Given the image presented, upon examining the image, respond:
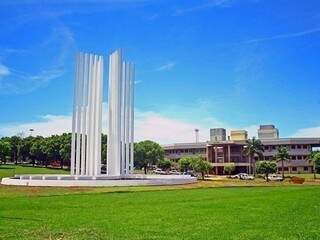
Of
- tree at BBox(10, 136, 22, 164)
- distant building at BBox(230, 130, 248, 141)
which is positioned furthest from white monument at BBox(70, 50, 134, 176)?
distant building at BBox(230, 130, 248, 141)

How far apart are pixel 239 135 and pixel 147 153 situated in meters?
41.9

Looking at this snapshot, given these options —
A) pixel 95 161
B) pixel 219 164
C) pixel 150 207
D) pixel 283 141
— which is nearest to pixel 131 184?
pixel 95 161

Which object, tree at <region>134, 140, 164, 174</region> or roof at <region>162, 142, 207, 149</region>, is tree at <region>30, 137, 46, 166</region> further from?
roof at <region>162, 142, 207, 149</region>

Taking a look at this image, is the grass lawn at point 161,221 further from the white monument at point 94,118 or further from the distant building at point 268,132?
the distant building at point 268,132

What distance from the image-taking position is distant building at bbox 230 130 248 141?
141m

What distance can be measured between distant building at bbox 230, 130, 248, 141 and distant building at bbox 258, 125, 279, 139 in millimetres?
11865

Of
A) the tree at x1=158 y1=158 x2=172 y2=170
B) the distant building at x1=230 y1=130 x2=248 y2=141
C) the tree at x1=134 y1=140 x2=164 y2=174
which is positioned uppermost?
the distant building at x1=230 y1=130 x2=248 y2=141

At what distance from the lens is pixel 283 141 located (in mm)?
131375

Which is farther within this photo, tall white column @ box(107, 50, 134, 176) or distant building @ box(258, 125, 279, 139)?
distant building @ box(258, 125, 279, 139)

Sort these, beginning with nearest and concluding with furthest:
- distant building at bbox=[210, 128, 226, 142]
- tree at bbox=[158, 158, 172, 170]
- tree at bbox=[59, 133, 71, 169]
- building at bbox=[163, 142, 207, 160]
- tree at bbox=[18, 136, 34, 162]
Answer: tree at bbox=[59, 133, 71, 169]
tree at bbox=[158, 158, 172, 170]
tree at bbox=[18, 136, 34, 162]
building at bbox=[163, 142, 207, 160]
distant building at bbox=[210, 128, 226, 142]

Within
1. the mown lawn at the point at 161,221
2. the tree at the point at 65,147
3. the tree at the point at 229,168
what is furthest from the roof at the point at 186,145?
the mown lawn at the point at 161,221

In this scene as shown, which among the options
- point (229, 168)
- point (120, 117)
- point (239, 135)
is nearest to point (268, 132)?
point (239, 135)

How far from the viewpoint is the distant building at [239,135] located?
5561 inches

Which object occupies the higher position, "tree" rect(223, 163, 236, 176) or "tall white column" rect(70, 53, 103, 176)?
"tall white column" rect(70, 53, 103, 176)
